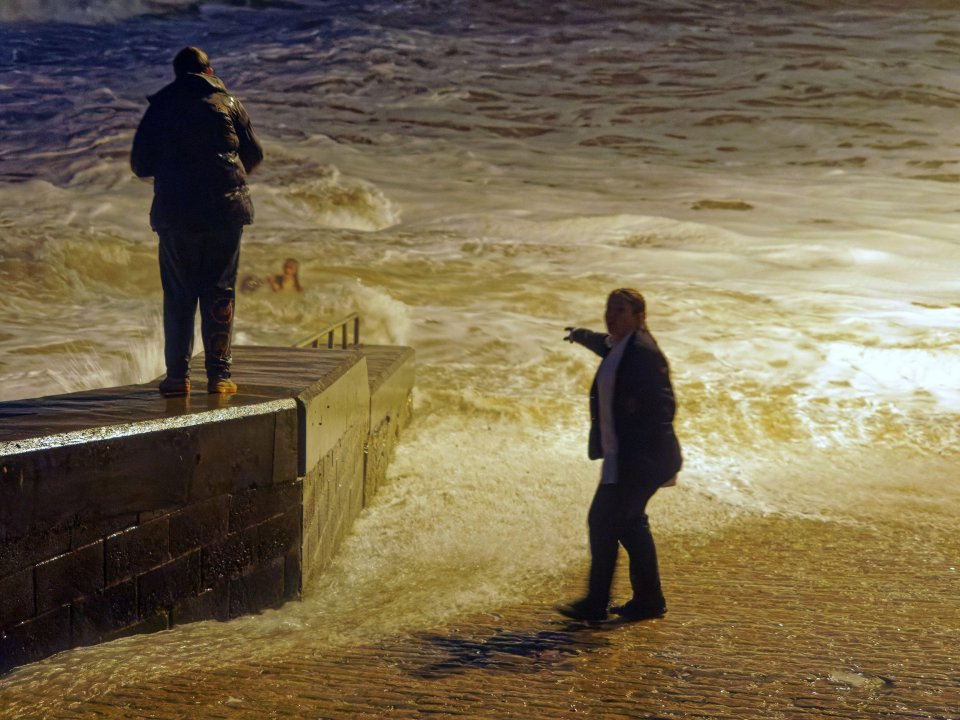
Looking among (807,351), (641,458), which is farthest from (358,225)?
(641,458)

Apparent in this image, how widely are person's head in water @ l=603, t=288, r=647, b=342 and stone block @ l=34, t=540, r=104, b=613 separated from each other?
2.13 metres

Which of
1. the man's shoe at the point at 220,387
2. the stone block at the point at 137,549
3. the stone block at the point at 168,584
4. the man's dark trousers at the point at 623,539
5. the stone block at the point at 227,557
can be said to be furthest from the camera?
the man's shoe at the point at 220,387

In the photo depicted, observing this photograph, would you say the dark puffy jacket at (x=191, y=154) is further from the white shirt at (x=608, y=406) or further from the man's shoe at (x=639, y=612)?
the man's shoe at (x=639, y=612)

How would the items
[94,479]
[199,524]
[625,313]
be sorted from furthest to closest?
[199,524] → [625,313] → [94,479]

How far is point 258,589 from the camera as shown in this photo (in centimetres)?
465

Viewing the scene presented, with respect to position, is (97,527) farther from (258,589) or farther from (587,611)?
(587,611)

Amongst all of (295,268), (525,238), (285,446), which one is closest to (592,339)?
(285,446)

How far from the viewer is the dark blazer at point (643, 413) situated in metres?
4.11

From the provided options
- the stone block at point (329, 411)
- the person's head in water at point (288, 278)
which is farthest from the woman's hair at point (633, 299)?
the person's head in water at point (288, 278)

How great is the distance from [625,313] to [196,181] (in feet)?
6.23

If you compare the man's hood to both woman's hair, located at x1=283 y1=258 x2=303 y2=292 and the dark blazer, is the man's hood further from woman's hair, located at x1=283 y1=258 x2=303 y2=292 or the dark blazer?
woman's hair, located at x1=283 y1=258 x2=303 y2=292

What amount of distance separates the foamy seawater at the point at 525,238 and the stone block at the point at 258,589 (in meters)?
0.11

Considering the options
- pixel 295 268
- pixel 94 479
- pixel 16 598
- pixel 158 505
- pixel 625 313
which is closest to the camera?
pixel 16 598

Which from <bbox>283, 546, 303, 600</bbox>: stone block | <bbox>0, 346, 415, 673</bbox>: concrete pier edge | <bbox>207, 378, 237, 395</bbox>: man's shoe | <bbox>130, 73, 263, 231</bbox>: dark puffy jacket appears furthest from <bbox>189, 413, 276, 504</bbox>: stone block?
<bbox>130, 73, 263, 231</bbox>: dark puffy jacket
